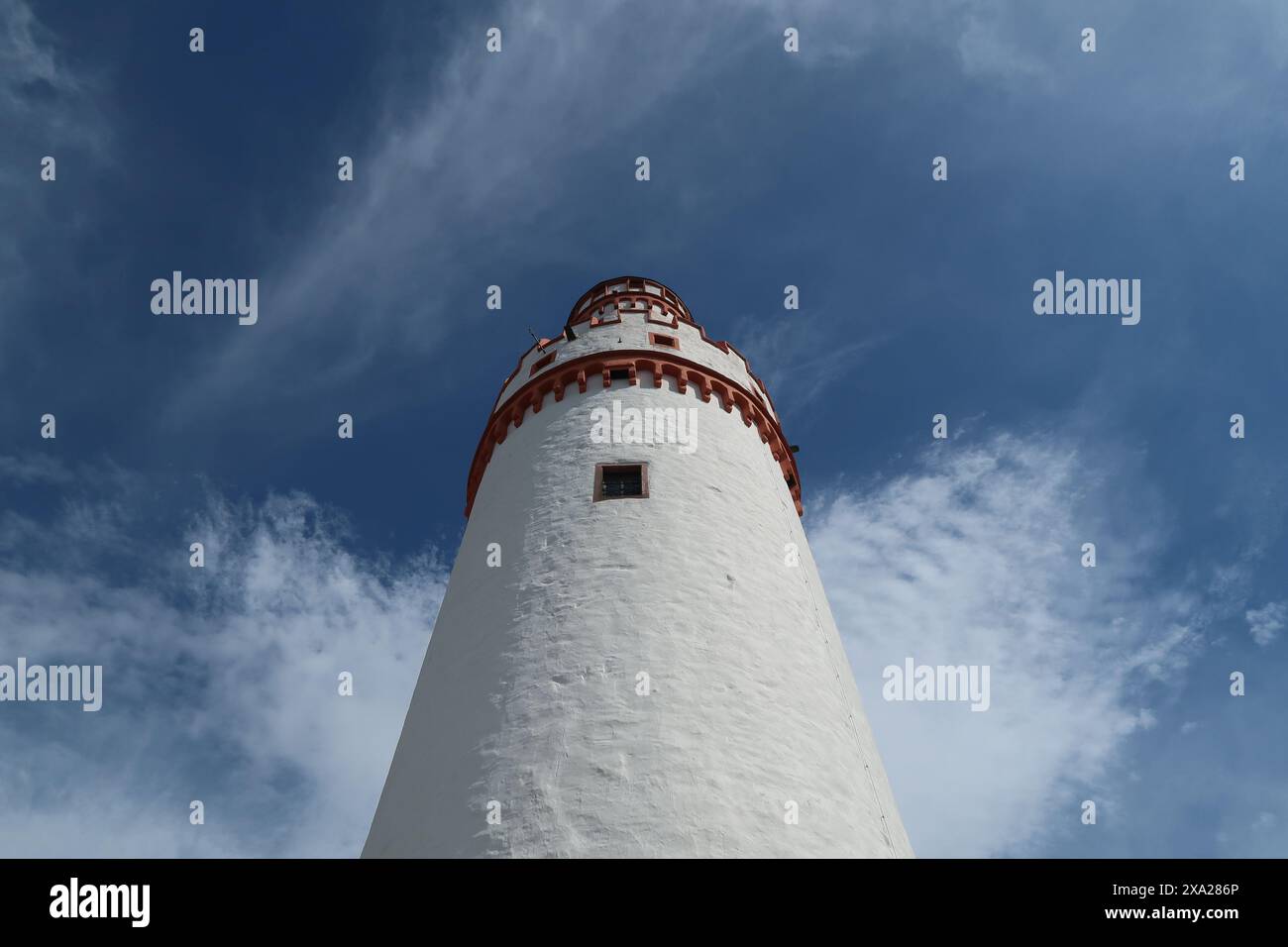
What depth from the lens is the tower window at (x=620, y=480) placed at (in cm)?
1196

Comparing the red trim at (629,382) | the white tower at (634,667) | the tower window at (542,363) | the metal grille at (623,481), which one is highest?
the tower window at (542,363)

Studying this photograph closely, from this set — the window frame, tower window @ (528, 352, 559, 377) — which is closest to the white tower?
the window frame

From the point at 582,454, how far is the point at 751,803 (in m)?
5.88

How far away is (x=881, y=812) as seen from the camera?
31.6ft

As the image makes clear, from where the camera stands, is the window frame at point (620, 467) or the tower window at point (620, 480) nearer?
the window frame at point (620, 467)

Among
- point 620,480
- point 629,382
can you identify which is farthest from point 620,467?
point 629,382

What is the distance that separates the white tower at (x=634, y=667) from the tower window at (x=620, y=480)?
0.03 meters

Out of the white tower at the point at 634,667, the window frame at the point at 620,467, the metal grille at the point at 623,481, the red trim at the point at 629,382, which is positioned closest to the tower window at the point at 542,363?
the red trim at the point at 629,382

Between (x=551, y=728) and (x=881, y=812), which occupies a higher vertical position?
(x=551, y=728)

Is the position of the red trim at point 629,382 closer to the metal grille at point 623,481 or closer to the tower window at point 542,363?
the tower window at point 542,363

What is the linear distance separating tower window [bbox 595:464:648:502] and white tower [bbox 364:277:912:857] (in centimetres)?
3
